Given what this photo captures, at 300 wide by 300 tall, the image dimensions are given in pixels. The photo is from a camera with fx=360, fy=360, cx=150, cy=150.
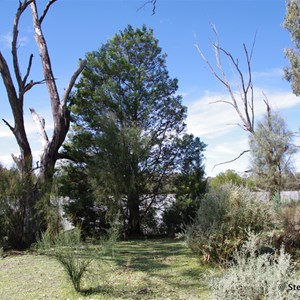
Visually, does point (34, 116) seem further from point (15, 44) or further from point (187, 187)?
point (187, 187)

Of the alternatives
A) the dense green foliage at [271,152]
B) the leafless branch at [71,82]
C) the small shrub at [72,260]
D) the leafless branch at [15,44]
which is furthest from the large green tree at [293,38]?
the small shrub at [72,260]

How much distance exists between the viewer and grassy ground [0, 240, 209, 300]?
484 cm

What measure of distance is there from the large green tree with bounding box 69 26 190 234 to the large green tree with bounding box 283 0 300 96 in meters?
6.37

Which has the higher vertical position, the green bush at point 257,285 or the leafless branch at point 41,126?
the leafless branch at point 41,126

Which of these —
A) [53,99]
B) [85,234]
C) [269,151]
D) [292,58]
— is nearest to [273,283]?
[85,234]

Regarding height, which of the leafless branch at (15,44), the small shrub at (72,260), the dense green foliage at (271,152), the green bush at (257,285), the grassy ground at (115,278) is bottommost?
the grassy ground at (115,278)

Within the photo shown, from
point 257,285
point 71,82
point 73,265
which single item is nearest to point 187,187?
point 71,82

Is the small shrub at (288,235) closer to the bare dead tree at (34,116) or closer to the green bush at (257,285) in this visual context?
the green bush at (257,285)

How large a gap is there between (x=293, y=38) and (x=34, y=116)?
1188 cm

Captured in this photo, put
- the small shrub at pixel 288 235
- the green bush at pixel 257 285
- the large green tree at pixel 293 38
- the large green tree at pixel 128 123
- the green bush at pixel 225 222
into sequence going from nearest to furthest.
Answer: the green bush at pixel 257 285 → the green bush at pixel 225 222 → the small shrub at pixel 288 235 → the large green tree at pixel 128 123 → the large green tree at pixel 293 38

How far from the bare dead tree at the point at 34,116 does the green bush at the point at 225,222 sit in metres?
4.82

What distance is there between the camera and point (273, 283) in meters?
3.08

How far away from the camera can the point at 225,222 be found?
19.8 ft

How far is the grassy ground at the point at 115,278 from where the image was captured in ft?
15.9
